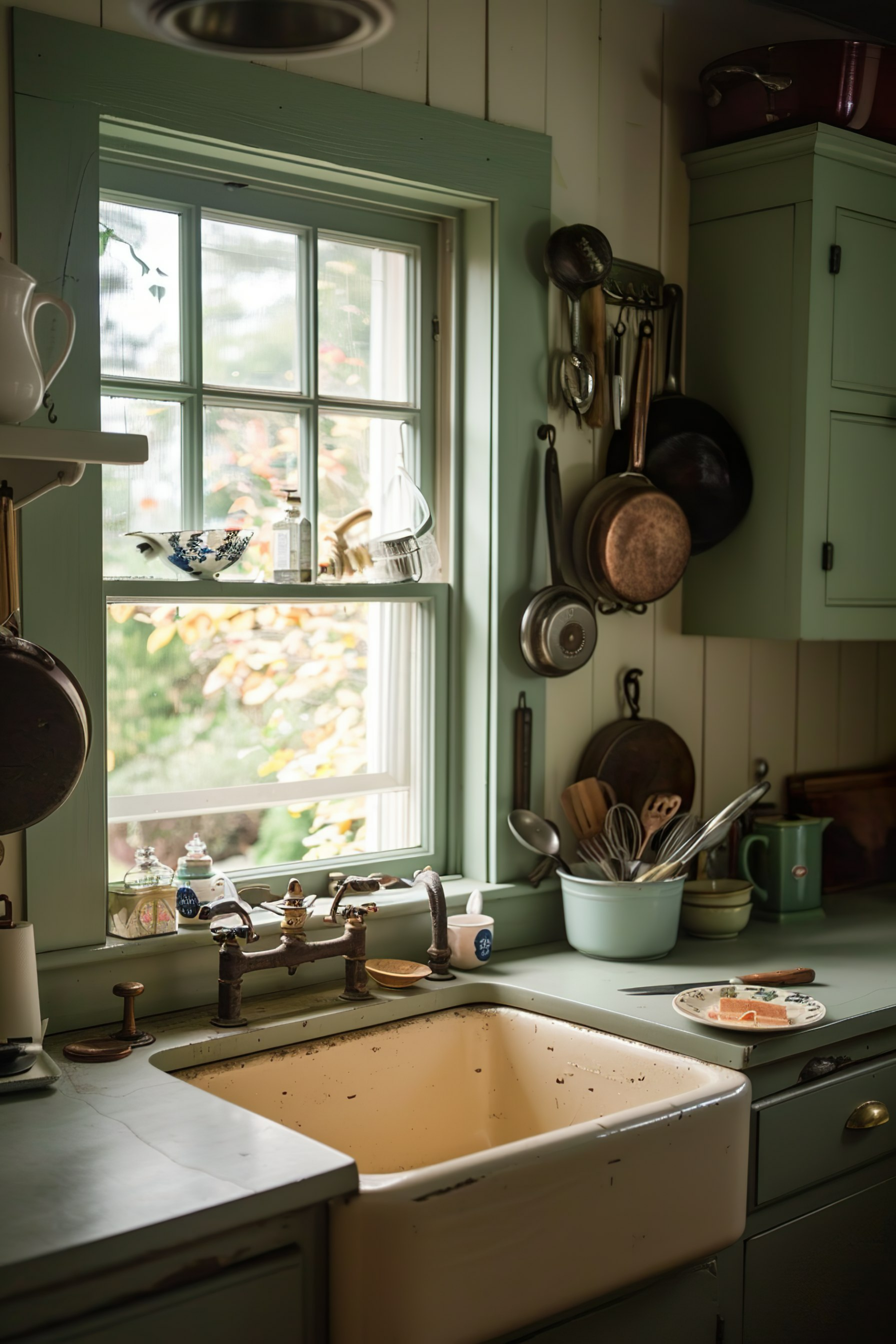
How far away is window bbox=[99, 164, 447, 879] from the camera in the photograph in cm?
210

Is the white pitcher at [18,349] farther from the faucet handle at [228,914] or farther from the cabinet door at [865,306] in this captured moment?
the cabinet door at [865,306]

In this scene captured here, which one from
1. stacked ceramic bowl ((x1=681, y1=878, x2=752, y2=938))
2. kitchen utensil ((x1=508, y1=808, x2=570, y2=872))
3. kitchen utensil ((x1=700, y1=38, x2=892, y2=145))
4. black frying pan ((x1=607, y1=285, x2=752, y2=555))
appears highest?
kitchen utensil ((x1=700, y1=38, x2=892, y2=145))

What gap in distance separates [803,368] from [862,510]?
0.32 metres

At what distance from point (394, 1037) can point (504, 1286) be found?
0.59 metres

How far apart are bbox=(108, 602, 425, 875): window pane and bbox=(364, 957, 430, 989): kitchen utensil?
0.27 metres

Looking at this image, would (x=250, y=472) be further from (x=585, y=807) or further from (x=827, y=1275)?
(x=827, y=1275)

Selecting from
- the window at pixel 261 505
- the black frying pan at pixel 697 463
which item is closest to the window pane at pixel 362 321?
the window at pixel 261 505

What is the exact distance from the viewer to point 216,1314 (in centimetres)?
133

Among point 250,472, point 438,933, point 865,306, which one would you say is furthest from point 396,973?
point 865,306

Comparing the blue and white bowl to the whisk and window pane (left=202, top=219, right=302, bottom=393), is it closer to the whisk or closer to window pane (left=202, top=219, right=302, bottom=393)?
window pane (left=202, top=219, right=302, bottom=393)

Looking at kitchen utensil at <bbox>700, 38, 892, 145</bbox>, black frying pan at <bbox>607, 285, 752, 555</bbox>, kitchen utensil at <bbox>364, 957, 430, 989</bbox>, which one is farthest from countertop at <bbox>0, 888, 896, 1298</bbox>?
kitchen utensil at <bbox>700, 38, 892, 145</bbox>

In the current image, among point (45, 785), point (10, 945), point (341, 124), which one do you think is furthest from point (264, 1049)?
point (341, 124)

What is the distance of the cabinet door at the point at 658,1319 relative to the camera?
1.63 meters

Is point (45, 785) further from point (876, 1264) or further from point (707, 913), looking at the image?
point (876, 1264)
